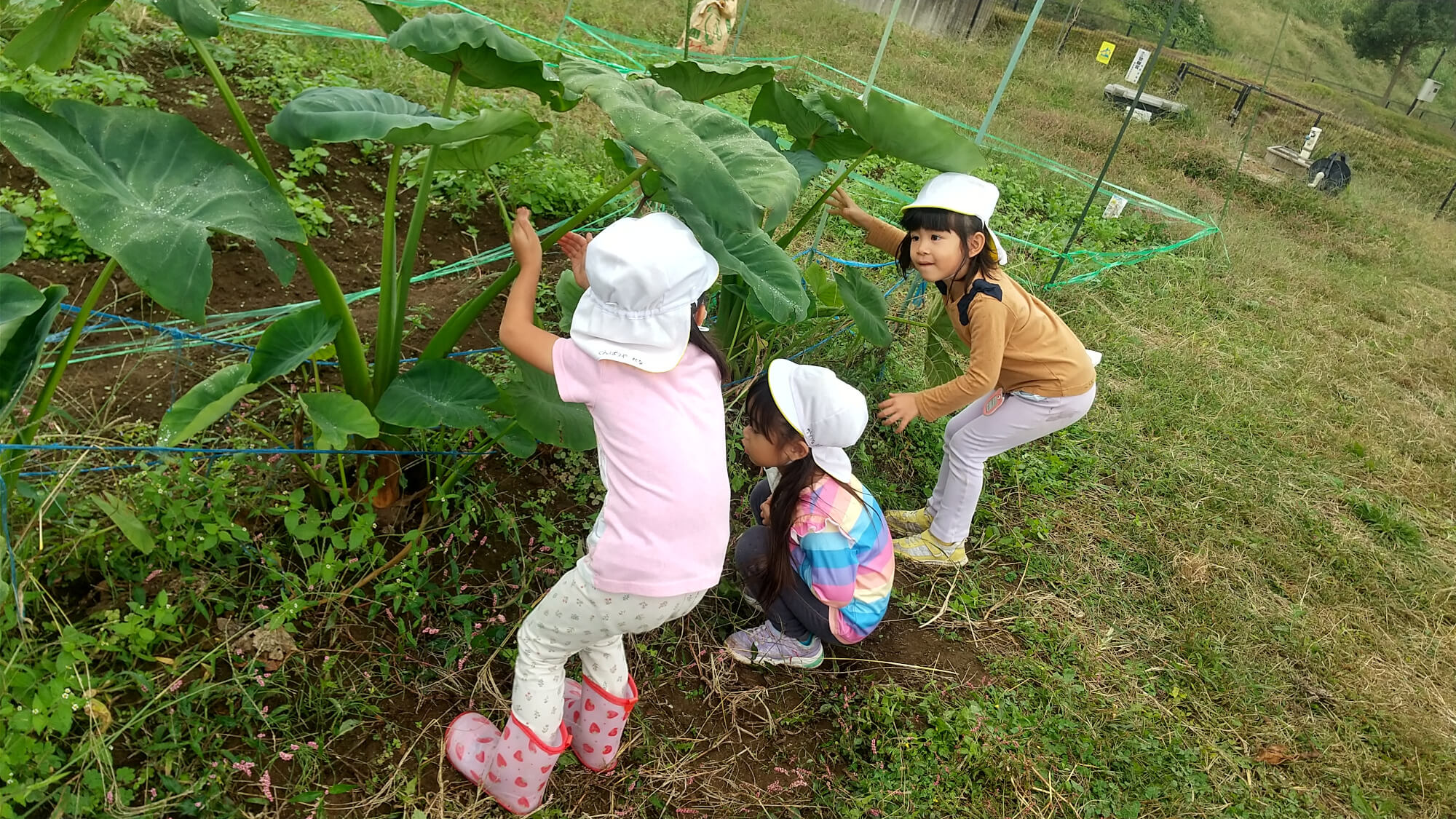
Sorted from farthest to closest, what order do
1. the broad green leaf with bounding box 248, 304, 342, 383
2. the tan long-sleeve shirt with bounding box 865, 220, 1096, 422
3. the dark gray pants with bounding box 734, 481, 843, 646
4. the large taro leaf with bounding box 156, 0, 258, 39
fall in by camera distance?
the tan long-sleeve shirt with bounding box 865, 220, 1096, 422
the dark gray pants with bounding box 734, 481, 843, 646
the broad green leaf with bounding box 248, 304, 342, 383
the large taro leaf with bounding box 156, 0, 258, 39

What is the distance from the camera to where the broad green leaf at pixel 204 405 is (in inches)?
54.9

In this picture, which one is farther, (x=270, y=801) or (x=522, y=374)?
(x=522, y=374)

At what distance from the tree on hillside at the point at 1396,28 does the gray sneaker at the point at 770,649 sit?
16.1 m

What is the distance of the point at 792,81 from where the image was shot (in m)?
6.25

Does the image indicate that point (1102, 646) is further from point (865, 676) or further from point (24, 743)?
point (24, 743)

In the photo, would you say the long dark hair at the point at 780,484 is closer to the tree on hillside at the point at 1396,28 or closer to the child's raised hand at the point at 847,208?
the child's raised hand at the point at 847,208

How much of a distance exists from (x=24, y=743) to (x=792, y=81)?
593 cm

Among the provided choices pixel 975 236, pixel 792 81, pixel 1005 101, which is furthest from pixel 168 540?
pixel 1005 101

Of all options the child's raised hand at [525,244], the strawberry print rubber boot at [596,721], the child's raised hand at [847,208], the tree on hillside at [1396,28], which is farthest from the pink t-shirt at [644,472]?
the tree on hillside at [1396,28]

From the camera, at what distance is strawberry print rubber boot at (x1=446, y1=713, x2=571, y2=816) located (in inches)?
60.9

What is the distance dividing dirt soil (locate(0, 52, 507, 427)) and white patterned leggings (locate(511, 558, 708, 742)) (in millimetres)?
1099

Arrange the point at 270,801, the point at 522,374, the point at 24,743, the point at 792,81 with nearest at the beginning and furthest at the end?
the point at 24,743, the point at 270,801, the point at 522,374, the point at 792,81

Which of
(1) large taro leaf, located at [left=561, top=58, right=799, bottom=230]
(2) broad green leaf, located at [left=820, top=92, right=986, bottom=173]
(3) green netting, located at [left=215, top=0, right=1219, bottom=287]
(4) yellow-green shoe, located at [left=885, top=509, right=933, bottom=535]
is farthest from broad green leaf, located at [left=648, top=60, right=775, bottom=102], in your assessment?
(3) green netting, located at [left=215, top=0, right=1219, bottom=287]

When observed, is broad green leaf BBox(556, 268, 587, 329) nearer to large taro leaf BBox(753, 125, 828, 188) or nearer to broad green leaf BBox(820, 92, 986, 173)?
large taro leaf BBox(753, 125, 828, 188)
